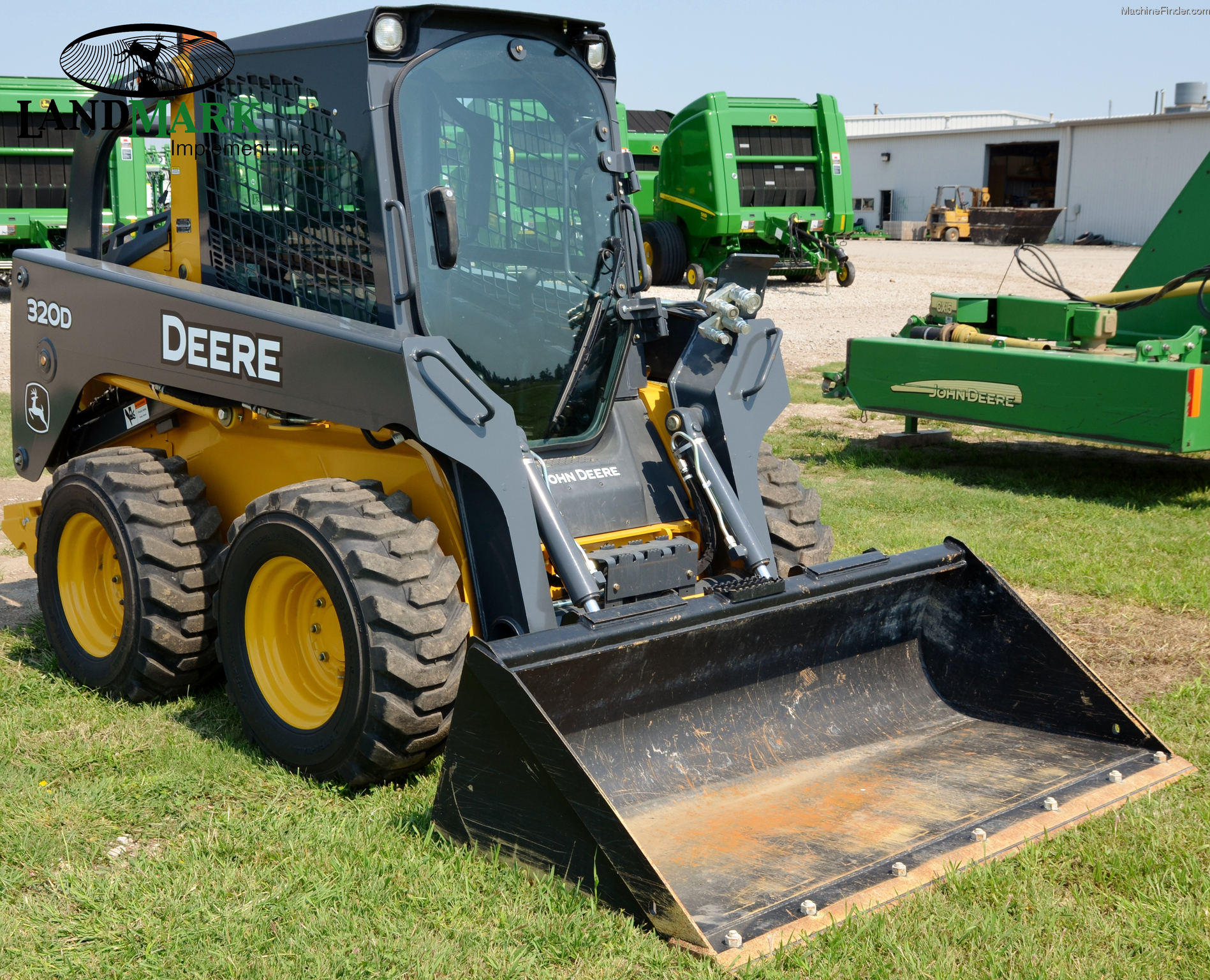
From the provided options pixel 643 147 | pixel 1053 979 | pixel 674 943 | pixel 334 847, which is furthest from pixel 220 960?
pixel 643 147

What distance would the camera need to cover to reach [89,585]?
15.4 feet

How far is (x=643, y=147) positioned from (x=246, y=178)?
2000cm

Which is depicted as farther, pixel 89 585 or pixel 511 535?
pixel 89 585

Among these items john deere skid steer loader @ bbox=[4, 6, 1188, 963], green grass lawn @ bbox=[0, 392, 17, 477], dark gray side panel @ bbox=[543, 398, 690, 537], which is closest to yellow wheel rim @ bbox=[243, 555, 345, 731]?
john deere skid steer loader @ bbox=[4, 6, 1188, 963]

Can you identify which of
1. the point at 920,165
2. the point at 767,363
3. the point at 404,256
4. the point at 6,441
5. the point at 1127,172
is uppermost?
the point at 920,165

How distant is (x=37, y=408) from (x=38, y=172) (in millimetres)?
14755

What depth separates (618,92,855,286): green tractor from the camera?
764 inches

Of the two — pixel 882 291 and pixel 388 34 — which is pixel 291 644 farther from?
pixel 882 291

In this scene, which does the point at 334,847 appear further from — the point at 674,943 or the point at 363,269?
Result: the point at 363,269

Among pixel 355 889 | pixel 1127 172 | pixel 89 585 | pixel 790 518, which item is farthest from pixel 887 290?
pixel 1127 172

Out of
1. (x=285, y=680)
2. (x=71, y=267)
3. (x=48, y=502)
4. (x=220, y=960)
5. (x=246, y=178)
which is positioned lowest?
(x=220, y=960)

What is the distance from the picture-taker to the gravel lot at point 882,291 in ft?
50.6

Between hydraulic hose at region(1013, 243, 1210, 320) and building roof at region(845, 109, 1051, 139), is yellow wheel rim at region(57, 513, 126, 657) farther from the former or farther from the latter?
building roof at region(845, 109, 1051, 139)

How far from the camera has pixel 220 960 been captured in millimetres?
2801
